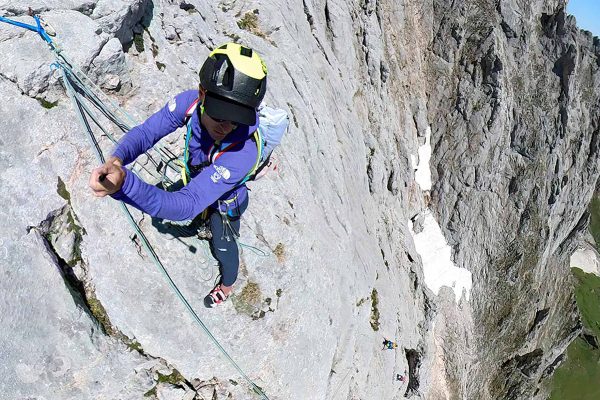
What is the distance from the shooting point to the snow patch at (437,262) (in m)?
35.7

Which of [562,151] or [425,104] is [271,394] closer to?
[425,104]

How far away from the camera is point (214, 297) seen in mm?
9414

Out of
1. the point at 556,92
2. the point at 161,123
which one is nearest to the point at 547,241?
the point at 556,92

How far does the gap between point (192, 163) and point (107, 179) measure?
2680 mm

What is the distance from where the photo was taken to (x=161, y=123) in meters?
6.89

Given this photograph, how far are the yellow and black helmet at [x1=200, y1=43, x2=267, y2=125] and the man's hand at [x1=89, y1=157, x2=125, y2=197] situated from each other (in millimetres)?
1529

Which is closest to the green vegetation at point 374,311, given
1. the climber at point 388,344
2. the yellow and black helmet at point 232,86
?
the climber at point 388,344

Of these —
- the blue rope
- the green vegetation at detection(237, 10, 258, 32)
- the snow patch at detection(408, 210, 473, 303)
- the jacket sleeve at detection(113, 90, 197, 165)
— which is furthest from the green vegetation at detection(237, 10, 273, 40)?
the snow patch at detection(408, 210, 473, 303)

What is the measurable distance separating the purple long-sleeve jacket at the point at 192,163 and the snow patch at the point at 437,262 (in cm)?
3015

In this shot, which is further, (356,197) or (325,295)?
(356,197)

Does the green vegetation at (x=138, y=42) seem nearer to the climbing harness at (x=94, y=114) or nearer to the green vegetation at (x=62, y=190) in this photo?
the climbing harness at (x=94, y=114)

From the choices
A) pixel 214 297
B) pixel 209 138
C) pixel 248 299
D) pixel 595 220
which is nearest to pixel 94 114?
pixel 209 138

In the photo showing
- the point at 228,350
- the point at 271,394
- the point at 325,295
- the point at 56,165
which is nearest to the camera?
the point at 56,165

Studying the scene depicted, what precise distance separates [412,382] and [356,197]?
1323 centimetres
